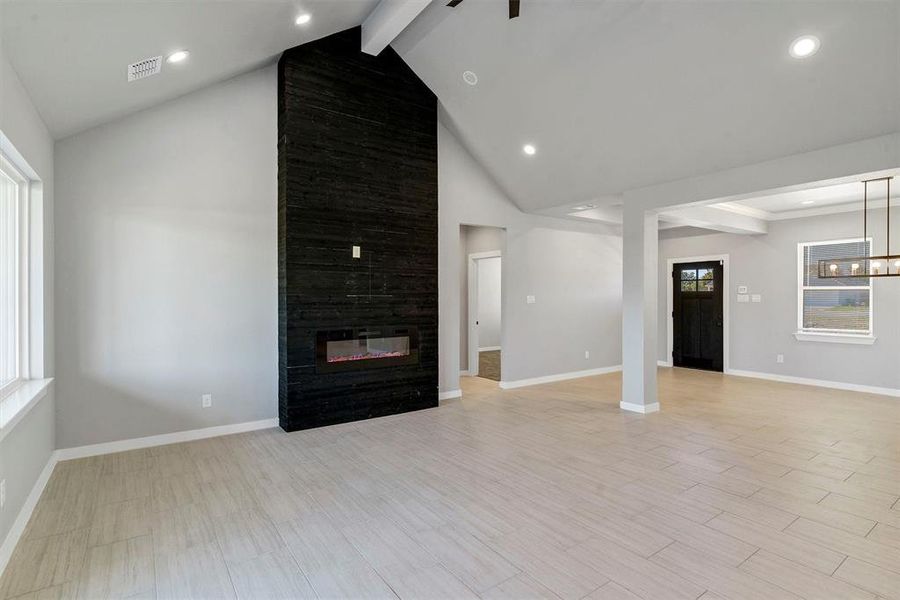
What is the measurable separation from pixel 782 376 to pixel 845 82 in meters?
5.48

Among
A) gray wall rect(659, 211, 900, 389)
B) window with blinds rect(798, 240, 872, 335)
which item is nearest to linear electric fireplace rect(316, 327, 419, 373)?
gray wall rect(659, 211, 900, 389)

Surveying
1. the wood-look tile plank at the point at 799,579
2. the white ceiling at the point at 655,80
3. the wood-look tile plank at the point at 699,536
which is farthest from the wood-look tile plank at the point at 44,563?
the white ceiling at the point at 655,80

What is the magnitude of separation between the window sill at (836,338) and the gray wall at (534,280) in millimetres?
2672

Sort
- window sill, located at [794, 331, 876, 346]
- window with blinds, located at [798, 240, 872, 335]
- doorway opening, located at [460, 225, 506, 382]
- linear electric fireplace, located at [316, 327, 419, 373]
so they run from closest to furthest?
linear electric fireplace, located at [316, 327, 419, 373]
window sill, located at [794, 331, 876, 346]
window with blinds, located at [798, 240, 872, 335]
doorway opening, located at [460, 225, 506, 382]

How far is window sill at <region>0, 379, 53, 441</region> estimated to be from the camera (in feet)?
7.95

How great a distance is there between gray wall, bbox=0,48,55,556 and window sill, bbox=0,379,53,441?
7cm

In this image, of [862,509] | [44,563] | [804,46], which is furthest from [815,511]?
[44,563]

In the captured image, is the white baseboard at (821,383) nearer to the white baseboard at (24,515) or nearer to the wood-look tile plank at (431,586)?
the wood-look tile plank at (431,586)

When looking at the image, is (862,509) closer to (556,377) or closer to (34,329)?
(556,377)

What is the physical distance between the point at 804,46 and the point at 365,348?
176 inches

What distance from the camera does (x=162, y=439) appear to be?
423 cm

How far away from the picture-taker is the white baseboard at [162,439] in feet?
12.8

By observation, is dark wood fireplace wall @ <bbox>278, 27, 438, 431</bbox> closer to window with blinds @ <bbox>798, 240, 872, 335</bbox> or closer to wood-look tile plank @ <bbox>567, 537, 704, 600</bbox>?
wood-look tile plank @ <bbox>567, 537, 704, 600</bbox>

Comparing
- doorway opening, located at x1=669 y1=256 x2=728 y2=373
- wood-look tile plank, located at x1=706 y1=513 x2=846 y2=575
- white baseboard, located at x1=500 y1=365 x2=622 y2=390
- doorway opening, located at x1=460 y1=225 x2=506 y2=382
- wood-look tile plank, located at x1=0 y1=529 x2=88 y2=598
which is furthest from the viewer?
doorway opening, located at x1=669 y1=256 x2=728 y2=373
